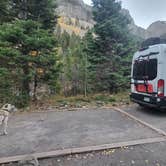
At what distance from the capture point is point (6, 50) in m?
7.43

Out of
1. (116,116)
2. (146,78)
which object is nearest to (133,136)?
(116,116)

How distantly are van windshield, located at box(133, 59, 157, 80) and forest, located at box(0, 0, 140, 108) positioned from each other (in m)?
3.05

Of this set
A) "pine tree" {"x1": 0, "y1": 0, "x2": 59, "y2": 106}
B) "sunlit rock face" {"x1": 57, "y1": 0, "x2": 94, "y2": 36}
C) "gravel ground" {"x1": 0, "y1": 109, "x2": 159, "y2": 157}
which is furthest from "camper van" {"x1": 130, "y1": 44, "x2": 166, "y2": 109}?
"sunlit rock face" {"x1": 57, "y1": 0, "x2": 94, "y2": 36}

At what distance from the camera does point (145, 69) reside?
677 cm

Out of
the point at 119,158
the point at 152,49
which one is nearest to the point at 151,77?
the point at 152,49

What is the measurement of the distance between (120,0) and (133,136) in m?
9.45

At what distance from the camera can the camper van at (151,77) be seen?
6.07 m

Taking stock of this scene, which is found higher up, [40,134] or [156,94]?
[156,94]

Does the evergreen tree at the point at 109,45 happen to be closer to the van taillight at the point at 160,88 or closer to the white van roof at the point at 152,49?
the white van roof at the point at 152,49

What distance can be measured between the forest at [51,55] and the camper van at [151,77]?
328 centimetres

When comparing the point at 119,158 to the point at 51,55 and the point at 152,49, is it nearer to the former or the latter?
the point at 152,49

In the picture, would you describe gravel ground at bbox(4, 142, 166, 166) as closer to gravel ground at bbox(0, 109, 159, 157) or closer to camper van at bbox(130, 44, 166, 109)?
gravel ground at bbox(0, 109, 159, 157)

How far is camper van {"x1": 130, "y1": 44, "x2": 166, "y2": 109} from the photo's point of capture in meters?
6.07

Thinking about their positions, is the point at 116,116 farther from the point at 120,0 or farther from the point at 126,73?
the point at 120,0
